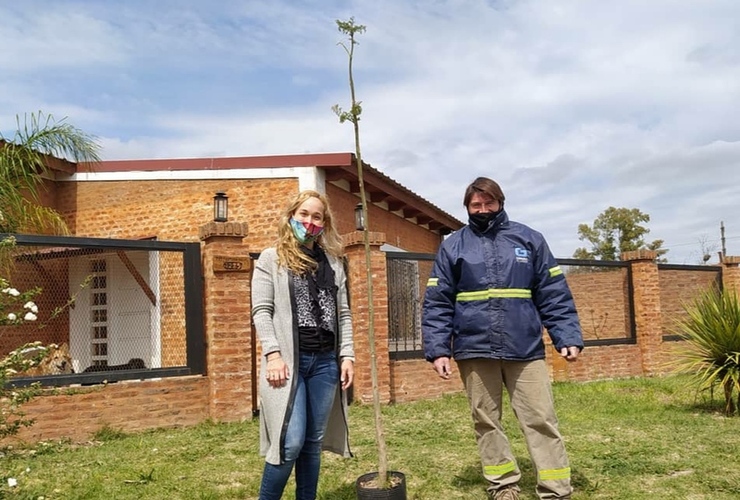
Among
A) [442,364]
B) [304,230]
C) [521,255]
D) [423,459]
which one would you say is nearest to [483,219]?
[521,255]

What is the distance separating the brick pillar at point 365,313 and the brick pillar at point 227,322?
142cm

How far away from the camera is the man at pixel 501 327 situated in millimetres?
3594

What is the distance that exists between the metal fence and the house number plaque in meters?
0.29

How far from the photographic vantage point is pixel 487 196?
377cm

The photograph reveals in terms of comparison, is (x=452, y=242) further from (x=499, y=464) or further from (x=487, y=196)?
(x=499, y=464)

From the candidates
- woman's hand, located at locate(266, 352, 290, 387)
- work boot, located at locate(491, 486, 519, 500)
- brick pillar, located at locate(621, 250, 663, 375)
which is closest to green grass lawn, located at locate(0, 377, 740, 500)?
work boot, located at locate(491, 486, 519, 500)

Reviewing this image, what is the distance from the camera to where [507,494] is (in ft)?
12.1

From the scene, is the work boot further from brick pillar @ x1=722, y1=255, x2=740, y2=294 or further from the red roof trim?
brick pillar @ x1=722, y1=255, x2=740, y2=294

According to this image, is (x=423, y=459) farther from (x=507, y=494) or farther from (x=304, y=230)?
(x=304, y=230)

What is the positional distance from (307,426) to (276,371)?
0.39m

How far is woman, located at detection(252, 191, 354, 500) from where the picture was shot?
9.72ft

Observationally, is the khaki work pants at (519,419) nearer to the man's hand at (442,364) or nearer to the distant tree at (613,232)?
the man's hand at (442,364)

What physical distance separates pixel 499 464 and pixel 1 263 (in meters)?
5.25

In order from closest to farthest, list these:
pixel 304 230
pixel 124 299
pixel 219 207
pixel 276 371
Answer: pixel 276 371 < pixel 304 230 < pixel 124 299 < pixel 219 207
